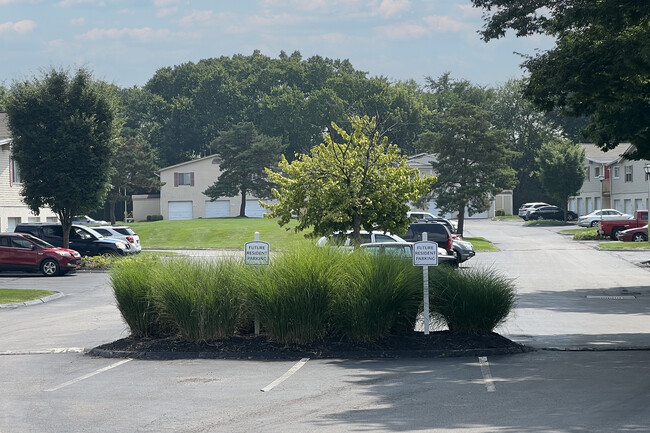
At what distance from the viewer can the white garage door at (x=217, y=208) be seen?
305ft

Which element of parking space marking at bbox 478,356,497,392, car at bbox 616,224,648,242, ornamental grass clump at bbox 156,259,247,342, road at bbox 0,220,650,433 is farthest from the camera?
car at bbox 616,224,648,242

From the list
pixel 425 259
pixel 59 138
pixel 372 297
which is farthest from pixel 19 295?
pixel 425 259

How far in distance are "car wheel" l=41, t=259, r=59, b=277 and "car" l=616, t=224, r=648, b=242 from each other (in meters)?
32.1

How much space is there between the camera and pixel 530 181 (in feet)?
345

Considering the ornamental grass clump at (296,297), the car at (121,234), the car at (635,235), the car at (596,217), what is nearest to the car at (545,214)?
the car at (596,217)

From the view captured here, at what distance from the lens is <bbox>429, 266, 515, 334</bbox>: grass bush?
51.8 ft

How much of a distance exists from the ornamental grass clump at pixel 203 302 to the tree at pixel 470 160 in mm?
45567

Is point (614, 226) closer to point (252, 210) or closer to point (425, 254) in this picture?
point (252, 210)

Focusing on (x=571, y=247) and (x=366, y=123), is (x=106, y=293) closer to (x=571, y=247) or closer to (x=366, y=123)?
(x=366, y=123)

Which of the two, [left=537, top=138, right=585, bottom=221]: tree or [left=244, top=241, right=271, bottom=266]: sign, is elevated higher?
[left=537, top=138, right=585, bottom=221]: tree

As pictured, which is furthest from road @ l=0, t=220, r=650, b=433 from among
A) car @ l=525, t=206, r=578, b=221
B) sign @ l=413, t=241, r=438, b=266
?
car @ l=525, t=206, r=578, b=221

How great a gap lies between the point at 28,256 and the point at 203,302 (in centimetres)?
2229

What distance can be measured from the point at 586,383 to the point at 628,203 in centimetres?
6795

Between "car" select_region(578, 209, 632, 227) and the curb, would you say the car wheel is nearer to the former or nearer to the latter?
the curb
